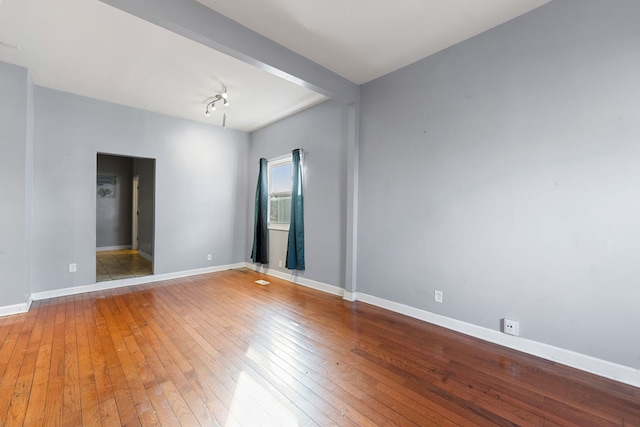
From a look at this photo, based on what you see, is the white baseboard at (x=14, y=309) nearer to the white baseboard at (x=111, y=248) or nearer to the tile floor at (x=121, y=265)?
the tile floor at (x=121, y=265)

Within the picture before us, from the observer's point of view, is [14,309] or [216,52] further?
[14,309]

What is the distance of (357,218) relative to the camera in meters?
3.70

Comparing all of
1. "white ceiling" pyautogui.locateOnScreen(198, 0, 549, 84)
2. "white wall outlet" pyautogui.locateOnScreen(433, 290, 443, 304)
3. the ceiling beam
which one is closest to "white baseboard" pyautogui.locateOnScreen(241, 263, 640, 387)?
"white wall outlet" pyautogui.locateOnScreen(433, 290, 443, 304)

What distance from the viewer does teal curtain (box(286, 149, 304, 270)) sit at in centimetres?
444

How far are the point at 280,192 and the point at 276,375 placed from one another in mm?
Answer: 3534

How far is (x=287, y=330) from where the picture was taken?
2754mm

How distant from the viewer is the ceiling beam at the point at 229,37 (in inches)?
79.7

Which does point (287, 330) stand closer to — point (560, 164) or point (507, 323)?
point (507, 323)

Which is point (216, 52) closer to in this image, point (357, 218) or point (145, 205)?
point (357, 218)

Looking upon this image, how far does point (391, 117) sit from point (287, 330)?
2799 mm

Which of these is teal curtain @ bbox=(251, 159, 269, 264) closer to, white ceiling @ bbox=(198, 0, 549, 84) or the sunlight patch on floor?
white ceiling @ bbox=(198, 0, 549, 84)

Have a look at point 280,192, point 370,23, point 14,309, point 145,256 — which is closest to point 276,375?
point 370,23

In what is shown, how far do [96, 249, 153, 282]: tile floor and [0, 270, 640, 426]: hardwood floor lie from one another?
1.52 meters

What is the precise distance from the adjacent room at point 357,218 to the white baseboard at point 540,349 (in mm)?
13
